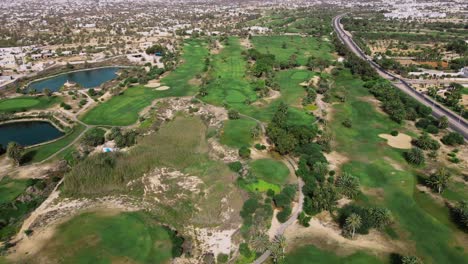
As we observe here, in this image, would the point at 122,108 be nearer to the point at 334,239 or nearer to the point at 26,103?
the point at 26,103

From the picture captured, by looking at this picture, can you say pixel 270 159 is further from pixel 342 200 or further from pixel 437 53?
pixel 437 53

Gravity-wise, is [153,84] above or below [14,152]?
Result: below

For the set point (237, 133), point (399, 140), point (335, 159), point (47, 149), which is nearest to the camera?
point (335, 159)

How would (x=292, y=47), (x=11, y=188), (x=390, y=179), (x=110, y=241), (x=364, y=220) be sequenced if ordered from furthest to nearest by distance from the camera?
1. (x=292, y=47)
2. (x=390, y=179)
3. (x=11, y=188)
4. (x=364, y=220)
5. (x=110, y=241)

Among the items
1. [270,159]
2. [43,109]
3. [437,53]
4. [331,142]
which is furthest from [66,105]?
[437,53]

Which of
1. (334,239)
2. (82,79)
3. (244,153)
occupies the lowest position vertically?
(82,79)

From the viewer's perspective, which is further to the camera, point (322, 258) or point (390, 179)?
point (390, 179)

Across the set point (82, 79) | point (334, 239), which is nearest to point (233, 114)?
point (334, 239)

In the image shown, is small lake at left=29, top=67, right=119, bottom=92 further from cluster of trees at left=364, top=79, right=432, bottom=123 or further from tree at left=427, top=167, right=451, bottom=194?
tree at left=427, top=167, right=451, bottom=194
